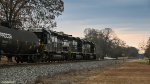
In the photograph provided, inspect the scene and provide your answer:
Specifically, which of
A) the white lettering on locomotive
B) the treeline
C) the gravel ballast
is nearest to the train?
the white lettering on locomotive

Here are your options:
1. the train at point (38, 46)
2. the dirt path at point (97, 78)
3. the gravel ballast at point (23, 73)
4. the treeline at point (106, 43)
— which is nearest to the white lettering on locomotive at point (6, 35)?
the train at point (38, 46)

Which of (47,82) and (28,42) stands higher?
(28,42)

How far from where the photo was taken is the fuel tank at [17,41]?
3067cm

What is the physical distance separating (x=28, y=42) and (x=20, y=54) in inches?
80.0

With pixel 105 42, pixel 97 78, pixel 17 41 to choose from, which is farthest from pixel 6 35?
pixel 105 42

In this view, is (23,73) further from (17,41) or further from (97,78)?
(17,41)

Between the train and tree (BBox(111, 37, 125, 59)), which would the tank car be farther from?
tree (BBox(111, 37, 125, 59))

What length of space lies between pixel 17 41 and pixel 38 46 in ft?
20.3

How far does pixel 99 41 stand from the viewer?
162625 millimetres

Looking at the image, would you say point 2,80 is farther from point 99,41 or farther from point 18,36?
point 99,41

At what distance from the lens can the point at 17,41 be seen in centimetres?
3341

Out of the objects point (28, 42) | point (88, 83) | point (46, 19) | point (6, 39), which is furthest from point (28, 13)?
point (88, 83)

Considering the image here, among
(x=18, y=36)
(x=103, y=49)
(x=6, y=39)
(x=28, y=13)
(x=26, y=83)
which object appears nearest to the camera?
(x=26, y=83)

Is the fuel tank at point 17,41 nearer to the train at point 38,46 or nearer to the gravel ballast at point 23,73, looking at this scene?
the train at point 38,46
